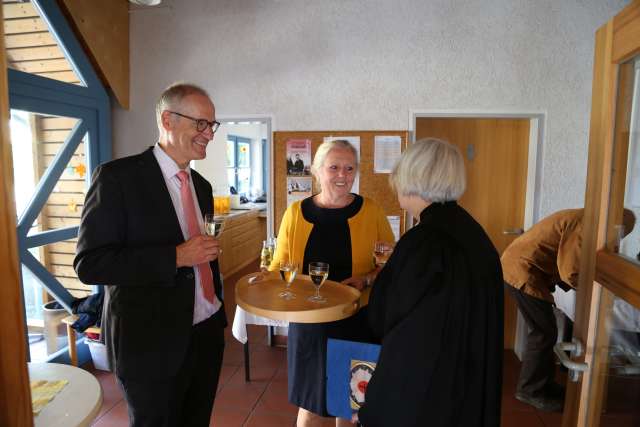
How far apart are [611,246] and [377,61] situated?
106 inches

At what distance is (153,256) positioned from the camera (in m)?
1.35

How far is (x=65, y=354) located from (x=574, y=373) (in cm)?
346

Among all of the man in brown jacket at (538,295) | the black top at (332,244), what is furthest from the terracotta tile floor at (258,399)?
the black top at (332,244)

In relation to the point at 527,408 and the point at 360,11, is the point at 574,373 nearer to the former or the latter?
the point at 527,408

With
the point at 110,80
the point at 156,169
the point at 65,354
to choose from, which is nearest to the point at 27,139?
the point at 110,80

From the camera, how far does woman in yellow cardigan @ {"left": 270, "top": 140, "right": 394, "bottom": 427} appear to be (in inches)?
71.6

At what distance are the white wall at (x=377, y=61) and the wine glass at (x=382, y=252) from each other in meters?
1.81

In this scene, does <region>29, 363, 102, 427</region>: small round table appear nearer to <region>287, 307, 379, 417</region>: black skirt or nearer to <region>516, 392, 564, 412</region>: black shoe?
<region>287, 307, 379, 417</region>: black skirt

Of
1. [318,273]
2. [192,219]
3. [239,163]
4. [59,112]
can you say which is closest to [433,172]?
[318,273]

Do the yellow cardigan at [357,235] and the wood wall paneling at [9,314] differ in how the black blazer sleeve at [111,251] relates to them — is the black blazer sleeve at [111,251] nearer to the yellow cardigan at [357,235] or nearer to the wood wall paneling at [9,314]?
the yellow cardigan at [357,235]

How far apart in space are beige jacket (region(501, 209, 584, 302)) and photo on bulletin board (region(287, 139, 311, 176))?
5.80 feet

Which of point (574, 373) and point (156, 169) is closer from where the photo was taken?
point (574, 373)

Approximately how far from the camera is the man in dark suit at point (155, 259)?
1.35 meters

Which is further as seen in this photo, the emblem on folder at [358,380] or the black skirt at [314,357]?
the black skirt at [314,357]
